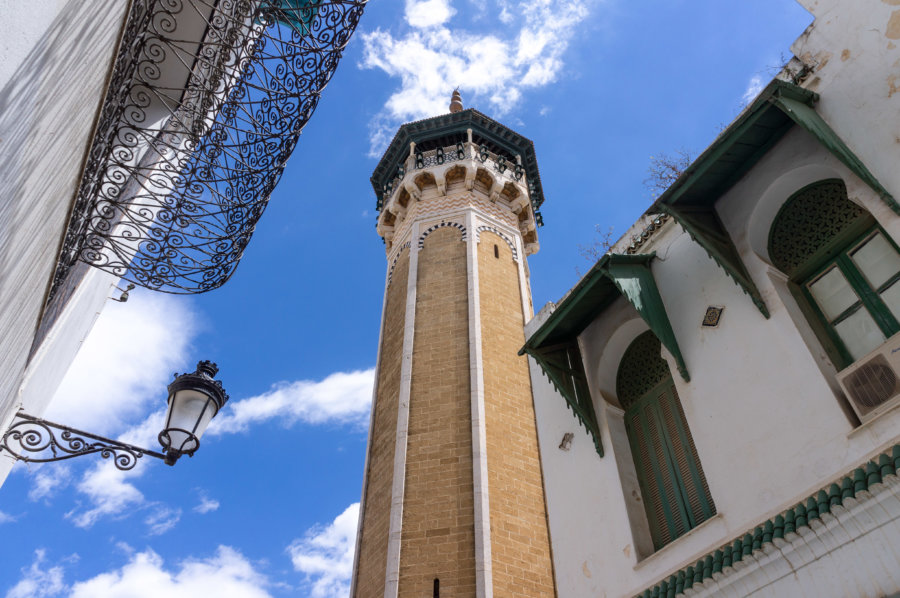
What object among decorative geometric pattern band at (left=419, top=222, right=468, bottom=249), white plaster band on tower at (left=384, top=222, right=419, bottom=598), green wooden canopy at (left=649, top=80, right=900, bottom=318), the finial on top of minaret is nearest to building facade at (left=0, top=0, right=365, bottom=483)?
green wooden canopy at (left=649, top=80, right=900, bottom=318)

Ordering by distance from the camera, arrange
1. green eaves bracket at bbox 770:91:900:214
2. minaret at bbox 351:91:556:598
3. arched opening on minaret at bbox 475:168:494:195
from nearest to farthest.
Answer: green eaves bracket at bbox 770:91:900:214, minaret at bbox 351:91:556:598, arched opening on minaret at bbox 475:168:494:195

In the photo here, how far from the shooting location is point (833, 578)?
14.0 feet

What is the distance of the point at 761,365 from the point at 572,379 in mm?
2387

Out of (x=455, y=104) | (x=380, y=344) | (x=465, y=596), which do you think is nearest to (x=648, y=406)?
(x=465, y=596)

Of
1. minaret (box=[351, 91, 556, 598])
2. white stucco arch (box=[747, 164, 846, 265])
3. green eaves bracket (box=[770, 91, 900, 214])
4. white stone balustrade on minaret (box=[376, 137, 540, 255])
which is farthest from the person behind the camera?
white stone balustrade on minaret (box=[376, 137, 540, 255])

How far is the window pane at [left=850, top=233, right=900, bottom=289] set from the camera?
4.98 meters

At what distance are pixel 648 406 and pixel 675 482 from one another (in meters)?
0.90

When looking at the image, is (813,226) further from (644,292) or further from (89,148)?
(89,148)

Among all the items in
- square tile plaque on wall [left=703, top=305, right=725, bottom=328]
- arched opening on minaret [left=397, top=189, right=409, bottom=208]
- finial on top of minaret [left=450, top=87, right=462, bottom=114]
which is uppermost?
finial on top of minaret [left=450, top=87, right=462, bottom=114]

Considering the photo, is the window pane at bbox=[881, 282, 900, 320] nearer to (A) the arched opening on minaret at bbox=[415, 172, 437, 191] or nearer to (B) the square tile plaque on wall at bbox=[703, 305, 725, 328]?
(B) the square tile plaque on wall at bbox=[703, 305, 725, 328]

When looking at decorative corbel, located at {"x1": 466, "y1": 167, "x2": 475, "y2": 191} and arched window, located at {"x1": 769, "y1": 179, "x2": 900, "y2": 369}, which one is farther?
decorative corbel, located at {"x1": 466, "y1": 167, "x2": 475, "y2": 191}

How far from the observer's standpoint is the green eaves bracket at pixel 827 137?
4.86 metres

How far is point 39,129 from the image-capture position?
9.32ft

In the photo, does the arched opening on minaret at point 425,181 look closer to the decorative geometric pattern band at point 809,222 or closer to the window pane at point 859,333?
the decorative geometric pattern band at point 809,222
